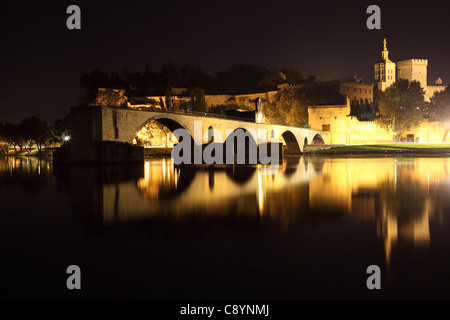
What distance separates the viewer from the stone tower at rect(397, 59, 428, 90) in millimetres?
120000

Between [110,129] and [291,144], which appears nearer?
[110,129]

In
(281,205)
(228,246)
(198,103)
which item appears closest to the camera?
(228,246)

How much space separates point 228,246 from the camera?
768 cm

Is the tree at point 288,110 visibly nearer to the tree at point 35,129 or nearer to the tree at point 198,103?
the tree at point 198,103

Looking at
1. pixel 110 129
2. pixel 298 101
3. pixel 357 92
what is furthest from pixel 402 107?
pixel 110 129

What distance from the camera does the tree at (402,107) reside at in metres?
73.2

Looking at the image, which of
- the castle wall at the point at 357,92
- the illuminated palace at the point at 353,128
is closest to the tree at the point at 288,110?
the illuminated palace at the point at 353,128

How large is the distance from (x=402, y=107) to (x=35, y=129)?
69.9 metres

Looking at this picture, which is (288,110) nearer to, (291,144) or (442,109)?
(291,144)

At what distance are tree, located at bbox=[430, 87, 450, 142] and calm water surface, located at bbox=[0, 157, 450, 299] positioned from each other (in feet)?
229

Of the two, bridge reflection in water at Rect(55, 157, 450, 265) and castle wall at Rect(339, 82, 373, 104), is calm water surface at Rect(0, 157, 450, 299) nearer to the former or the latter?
bridge reflection in water at Rect(55, 157, 450, 265)

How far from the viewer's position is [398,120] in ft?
245

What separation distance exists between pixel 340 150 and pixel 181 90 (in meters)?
62.1
